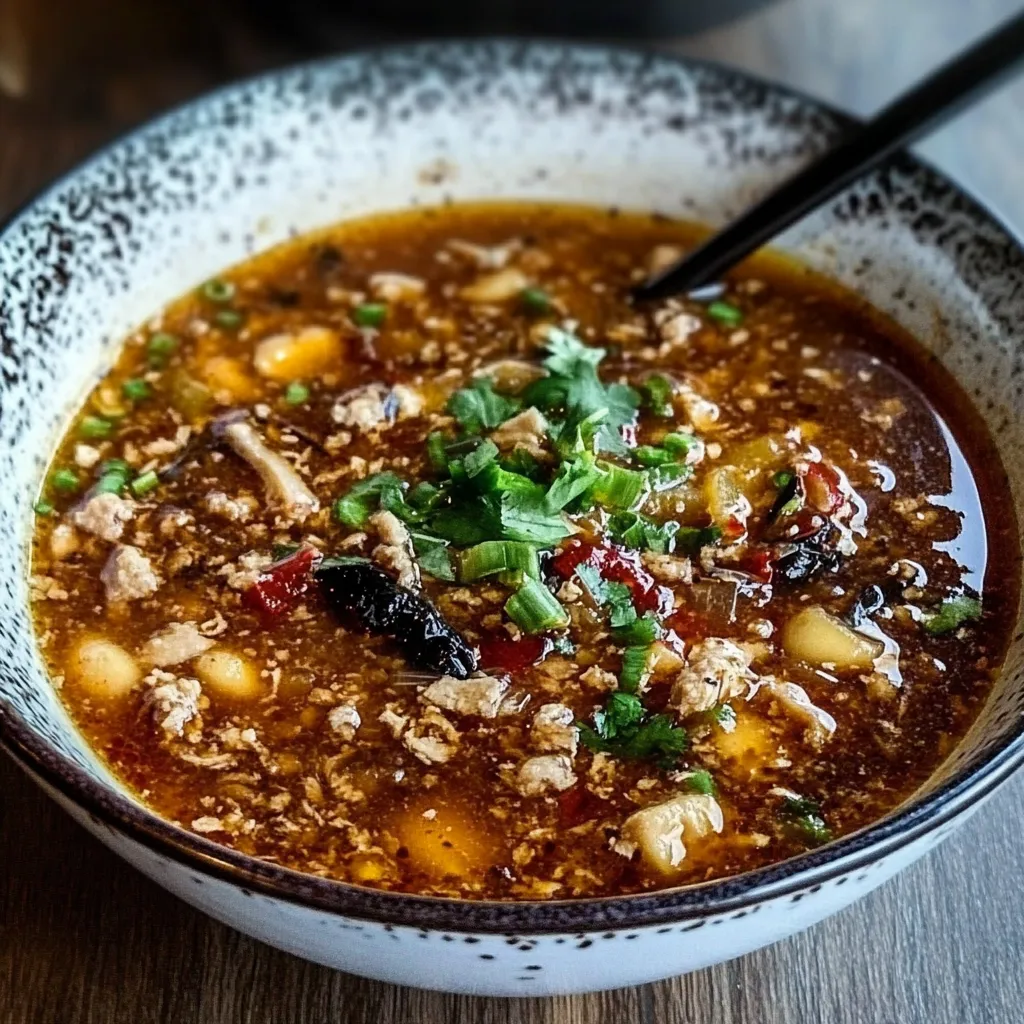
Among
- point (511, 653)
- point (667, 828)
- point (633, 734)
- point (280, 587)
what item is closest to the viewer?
point (667, 828)

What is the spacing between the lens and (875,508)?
255cm

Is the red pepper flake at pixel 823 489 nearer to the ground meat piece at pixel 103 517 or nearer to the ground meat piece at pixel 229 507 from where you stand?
the ground meat piece at pixel 229 507

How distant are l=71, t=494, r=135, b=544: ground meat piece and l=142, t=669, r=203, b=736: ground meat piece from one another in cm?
37

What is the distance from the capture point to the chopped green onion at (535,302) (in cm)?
299

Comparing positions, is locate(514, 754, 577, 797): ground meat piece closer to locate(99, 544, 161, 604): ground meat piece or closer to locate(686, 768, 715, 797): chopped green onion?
locate(686, 768, 715, 797): chopped green onion

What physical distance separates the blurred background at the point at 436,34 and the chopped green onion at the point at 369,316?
1.23 meters

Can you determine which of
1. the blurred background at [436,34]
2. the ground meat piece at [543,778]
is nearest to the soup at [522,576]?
the ground meat piece at [543,778]

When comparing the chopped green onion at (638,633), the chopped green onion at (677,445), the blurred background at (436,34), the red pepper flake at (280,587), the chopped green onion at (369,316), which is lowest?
the chopped green onion at (638,633)

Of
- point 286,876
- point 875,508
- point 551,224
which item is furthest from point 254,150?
point 286,876

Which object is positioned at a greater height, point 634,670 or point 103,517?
point 103,517

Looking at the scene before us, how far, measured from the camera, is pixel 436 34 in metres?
3.80

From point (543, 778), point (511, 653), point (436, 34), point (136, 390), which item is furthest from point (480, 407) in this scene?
point (436, 34)

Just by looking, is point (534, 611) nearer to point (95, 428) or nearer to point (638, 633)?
point (638, 633)

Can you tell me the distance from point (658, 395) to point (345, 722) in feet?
3.25
